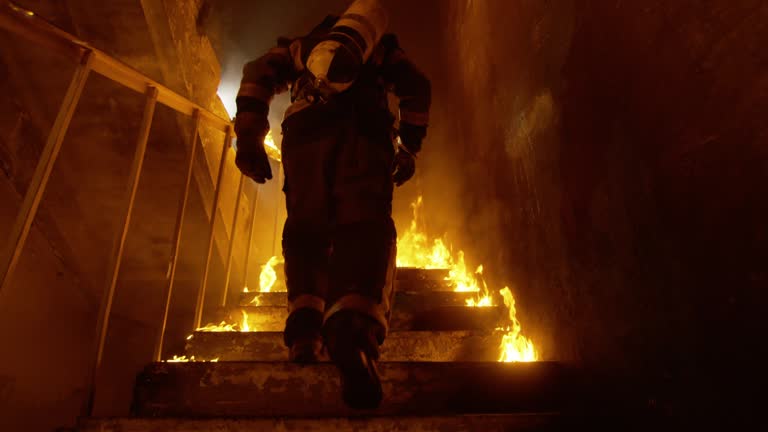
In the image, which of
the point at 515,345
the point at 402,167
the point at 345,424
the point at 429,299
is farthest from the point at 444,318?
the point at 345,424

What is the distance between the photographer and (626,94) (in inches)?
51.7

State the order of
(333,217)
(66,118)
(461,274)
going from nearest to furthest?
(66,118), (333,217), (461,274)

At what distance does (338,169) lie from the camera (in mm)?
1748

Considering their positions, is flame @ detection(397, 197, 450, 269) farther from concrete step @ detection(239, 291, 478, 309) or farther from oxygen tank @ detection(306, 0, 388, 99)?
oxygen tank @ detection(306, 0, 388, 99)

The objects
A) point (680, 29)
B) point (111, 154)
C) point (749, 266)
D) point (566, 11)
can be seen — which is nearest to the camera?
point (749, 266)

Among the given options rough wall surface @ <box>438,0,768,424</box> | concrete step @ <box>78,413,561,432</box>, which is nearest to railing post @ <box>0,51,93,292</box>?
concrete step @ <box>78,413,561,432</box>

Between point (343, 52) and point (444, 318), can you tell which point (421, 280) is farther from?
point (343, 52)

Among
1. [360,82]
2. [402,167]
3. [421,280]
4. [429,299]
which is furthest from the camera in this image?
[421,280]

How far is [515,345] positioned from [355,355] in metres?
1.29

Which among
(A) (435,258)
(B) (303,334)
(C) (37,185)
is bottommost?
(B) (303,334)

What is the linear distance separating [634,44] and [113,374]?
483 cm

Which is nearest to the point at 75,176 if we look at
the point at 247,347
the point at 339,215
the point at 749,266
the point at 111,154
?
the point at 111,154

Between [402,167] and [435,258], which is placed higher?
[435,258]

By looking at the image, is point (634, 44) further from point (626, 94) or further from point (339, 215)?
point (339, 215)
